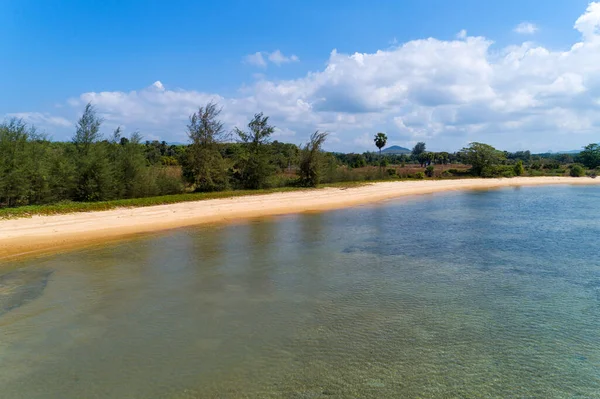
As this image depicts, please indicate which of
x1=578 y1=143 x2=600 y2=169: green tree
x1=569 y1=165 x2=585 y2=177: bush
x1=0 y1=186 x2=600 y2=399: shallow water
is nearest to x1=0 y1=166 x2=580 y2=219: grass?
x1=0 y1=186 x2=600 y2=399: shallow water

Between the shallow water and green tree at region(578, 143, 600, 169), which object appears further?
green tree at region(578, 143, 600, 169)

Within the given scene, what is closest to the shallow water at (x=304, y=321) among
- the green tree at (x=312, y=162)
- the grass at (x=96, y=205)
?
the grass at (x=96, y=205)

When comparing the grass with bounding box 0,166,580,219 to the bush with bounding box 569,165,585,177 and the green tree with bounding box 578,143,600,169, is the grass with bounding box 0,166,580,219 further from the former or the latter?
the green tree with bounding box 578,143,600,169

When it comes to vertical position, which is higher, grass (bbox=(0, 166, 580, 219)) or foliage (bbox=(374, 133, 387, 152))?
foliage (bbox=(374, 133, 387, 152))

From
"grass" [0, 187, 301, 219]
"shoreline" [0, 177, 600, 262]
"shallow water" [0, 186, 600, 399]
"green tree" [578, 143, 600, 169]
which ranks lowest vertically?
"shallow water" [0, 186, 600, 399]

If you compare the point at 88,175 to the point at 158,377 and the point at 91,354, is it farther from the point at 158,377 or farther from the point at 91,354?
the point at 158,377

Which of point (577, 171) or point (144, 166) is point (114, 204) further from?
point (577, 171)

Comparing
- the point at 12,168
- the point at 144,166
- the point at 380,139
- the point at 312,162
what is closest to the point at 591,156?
the point at 380,139

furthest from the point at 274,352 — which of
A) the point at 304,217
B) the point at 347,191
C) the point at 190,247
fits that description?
the point at 347,191
